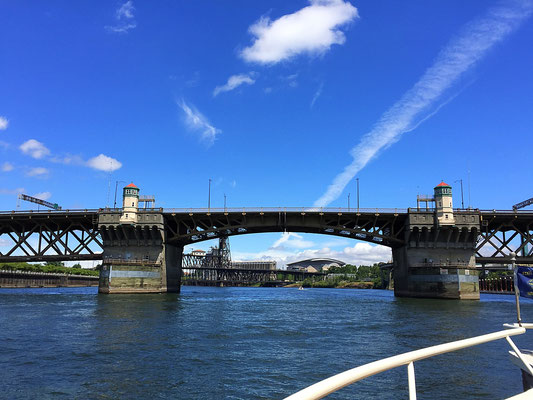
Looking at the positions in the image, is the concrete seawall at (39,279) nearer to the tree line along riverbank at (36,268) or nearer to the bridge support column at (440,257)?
the tree line along riverbank at (36,268)

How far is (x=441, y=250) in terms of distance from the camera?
2638 inches

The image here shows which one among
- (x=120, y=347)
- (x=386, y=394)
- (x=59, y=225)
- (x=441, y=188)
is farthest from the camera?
(x=59, y=225)

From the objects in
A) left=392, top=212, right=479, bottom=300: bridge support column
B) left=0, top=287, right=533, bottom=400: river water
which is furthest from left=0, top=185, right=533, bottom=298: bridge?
left=0, top=287, right=533, bottom=400: river water

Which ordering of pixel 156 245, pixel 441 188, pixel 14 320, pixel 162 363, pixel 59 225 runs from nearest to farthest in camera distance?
pixel 162 363 → pixel 14 320 → pixel 441 188 → pixel 156 245 → pixel 59 225

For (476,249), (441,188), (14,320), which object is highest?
(441,188)

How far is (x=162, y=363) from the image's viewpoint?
18.1 m

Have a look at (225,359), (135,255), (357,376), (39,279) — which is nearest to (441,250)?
(135,255)

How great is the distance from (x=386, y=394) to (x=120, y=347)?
1438 centimetres

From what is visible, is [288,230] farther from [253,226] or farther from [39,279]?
[39,279]

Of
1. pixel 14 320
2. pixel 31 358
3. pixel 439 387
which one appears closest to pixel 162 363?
pixel 31 358

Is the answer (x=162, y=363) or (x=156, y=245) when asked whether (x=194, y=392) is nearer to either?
(x=162, y=363)

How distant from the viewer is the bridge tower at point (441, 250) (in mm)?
63312

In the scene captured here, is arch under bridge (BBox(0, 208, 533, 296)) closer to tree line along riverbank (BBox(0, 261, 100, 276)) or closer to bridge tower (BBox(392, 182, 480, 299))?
bridge tower (BBox(392, 182, 480, 299))

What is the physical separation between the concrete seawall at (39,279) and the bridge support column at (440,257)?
122309 mm
